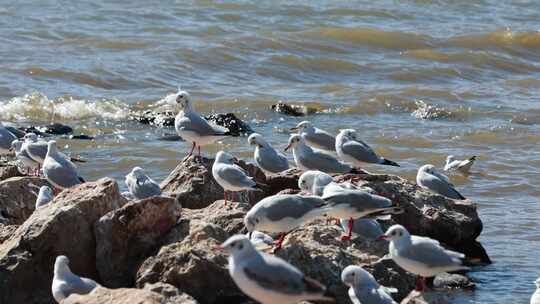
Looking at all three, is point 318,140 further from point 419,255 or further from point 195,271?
point 195,271

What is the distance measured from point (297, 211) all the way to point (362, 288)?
87 centimetres

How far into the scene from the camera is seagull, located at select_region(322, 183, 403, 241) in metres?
8.67

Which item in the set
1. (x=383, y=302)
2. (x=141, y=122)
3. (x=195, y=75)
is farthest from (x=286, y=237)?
(x=195, y=75)

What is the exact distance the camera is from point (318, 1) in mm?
30922

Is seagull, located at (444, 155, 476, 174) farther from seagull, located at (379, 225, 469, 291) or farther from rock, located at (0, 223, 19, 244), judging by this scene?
rock, located at (0, 223, 19, 244)

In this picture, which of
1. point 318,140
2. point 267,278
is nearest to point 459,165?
point 318,140

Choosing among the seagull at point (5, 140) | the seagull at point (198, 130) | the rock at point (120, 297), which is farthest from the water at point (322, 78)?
the rock at point (120, 297)

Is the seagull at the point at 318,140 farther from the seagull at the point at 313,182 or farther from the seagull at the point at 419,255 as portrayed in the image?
the seagull at the point at 419,255

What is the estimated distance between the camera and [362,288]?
757 cm

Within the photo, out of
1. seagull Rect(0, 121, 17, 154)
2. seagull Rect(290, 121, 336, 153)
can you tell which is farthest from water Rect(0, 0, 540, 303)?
seagull Rect(290, 121, 336, 153)

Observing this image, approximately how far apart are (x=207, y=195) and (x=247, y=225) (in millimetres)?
2344

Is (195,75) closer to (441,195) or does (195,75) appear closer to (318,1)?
(318,1)

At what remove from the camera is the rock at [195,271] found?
7.89 meters

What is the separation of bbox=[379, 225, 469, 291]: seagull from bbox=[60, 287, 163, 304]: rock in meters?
1.89
